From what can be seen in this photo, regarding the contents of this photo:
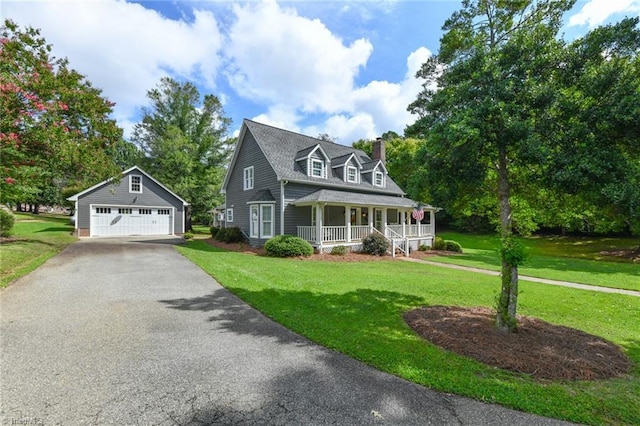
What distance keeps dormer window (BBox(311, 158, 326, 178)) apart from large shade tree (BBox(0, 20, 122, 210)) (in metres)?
11.3

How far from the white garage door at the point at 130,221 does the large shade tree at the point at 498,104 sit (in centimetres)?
2528

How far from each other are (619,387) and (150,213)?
2855 centimetres

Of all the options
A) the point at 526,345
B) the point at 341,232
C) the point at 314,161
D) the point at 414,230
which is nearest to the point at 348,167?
the point at 314,161

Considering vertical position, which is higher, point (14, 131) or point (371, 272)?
point (14, 131)

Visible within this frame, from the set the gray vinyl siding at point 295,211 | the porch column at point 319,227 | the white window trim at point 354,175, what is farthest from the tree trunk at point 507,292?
the white window trim at point 354,175

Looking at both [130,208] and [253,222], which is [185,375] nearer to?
[253,222]

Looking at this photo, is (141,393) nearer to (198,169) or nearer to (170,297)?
(170,297)

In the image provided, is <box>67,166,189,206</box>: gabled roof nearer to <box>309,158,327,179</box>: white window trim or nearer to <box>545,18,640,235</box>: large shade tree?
<box>309,158,327,179</box>: white window trim

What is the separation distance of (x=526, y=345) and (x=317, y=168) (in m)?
15.9

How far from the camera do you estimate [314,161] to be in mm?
19281

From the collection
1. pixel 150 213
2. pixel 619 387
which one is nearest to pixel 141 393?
pixel 619 387

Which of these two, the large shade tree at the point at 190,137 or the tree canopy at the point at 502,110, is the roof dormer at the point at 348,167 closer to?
the tree canopy at the point at 502,110

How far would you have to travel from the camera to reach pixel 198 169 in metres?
31.5

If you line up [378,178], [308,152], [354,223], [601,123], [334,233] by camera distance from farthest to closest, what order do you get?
[378,178], [354,223], [308,152], [334,233], [601,123]
